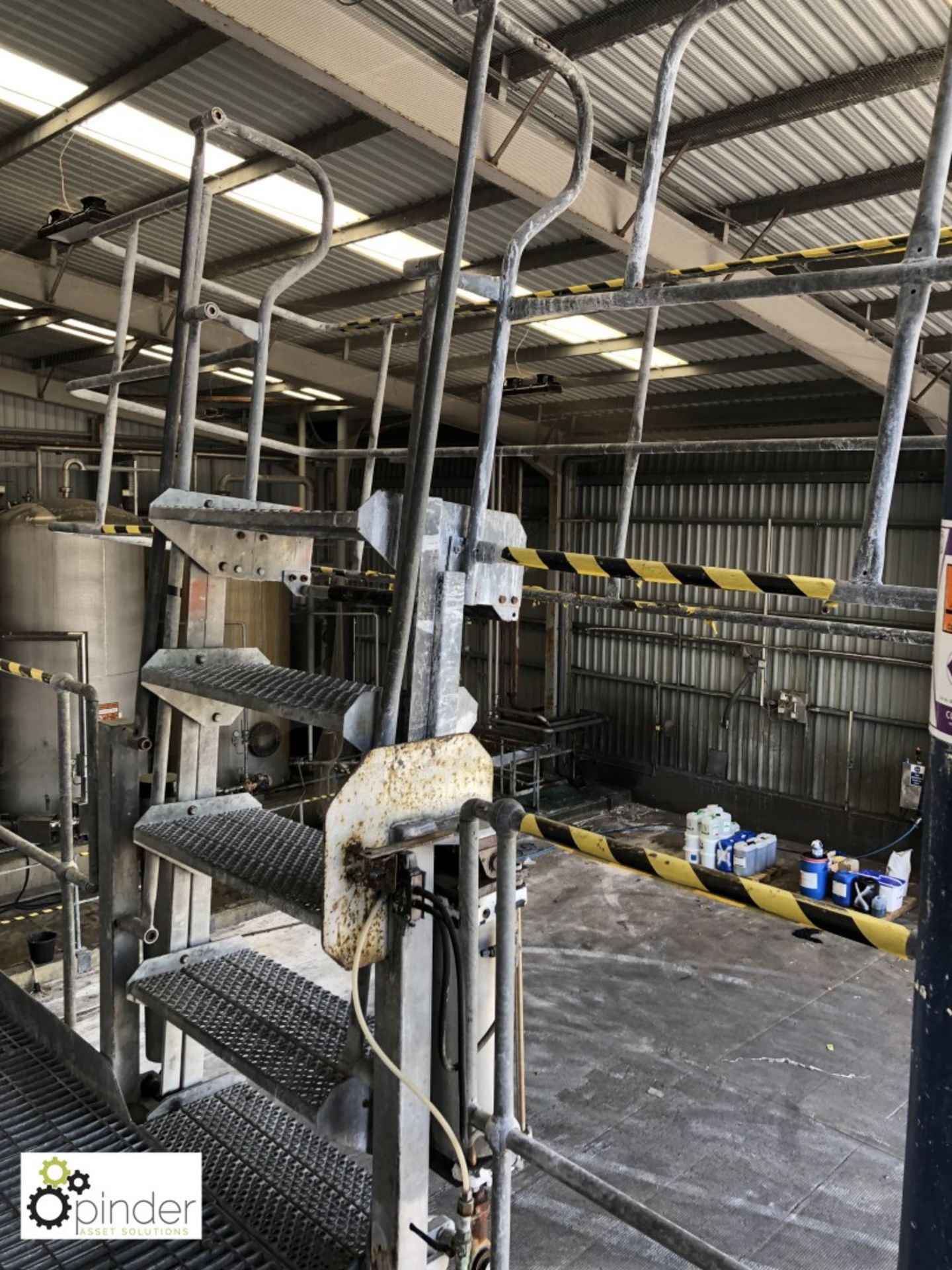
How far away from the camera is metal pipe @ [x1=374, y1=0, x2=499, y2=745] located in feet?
7.81

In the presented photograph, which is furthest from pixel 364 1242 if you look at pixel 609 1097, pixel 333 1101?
pixel 609 1097

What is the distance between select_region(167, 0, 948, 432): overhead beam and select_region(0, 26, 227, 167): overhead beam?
848mm

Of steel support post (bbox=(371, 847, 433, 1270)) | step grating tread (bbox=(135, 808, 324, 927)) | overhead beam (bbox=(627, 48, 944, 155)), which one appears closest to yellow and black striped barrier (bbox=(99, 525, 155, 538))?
step grating tread (bbox=(135, 808, 324, 927))

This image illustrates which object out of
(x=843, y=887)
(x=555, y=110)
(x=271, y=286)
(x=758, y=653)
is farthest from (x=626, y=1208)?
(x=758, y=653)

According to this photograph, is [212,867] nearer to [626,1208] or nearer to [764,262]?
[626,1208]

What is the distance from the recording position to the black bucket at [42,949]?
749 cm

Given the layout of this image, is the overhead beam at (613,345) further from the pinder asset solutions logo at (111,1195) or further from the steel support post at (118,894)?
the pinder asset solutions logo at (111,1195)

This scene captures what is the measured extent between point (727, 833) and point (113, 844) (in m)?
9.92

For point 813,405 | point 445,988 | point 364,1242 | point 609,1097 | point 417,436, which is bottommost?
point 609,1097

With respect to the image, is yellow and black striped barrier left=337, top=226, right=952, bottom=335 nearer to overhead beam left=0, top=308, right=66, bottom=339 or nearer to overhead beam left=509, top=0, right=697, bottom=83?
overhead beam left=509, top=0, right=697, bottom=83

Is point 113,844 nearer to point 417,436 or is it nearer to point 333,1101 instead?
point 333,1101

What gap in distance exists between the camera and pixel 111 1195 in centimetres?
284

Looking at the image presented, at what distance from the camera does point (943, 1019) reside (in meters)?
1.53

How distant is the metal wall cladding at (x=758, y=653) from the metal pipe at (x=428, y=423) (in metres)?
9.58
